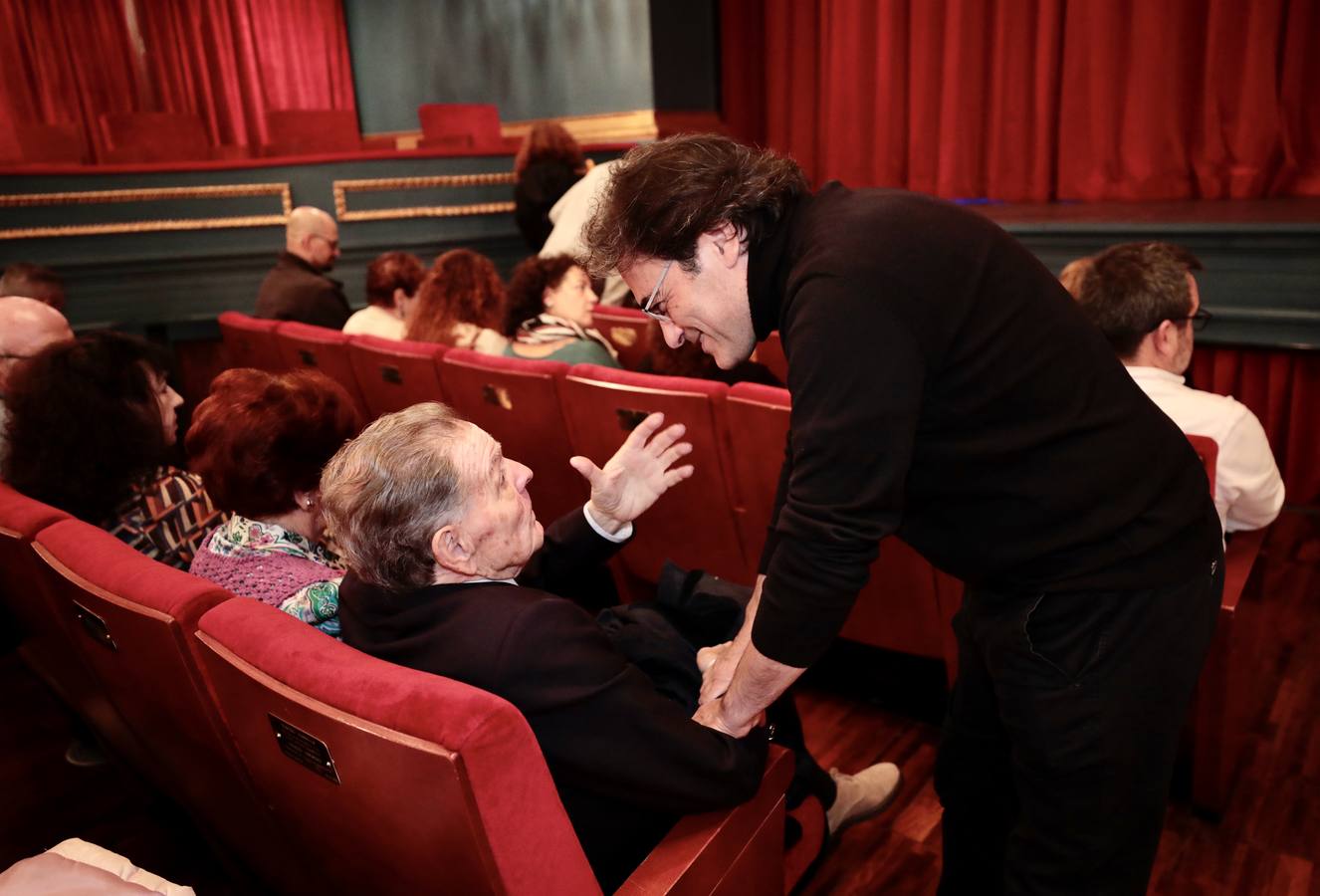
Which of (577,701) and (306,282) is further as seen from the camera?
(306,282)

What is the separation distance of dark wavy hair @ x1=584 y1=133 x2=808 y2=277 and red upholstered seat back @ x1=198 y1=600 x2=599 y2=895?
1.66 feet

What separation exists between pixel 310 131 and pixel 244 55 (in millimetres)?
3675

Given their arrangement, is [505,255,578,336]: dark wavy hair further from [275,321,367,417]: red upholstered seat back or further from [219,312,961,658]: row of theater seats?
[275,321,367,417]: red upholstered seat back

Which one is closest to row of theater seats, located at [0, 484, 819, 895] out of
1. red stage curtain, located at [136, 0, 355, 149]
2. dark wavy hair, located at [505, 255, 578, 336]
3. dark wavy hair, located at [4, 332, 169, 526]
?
dark wavy hair, located at [4, 332, 169, 526]

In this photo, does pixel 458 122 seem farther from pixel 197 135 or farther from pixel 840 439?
pixel 840 439

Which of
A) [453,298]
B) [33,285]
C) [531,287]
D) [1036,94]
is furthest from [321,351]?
[1036,94]

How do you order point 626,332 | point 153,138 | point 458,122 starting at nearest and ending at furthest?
point 626,332, point 153,138, point 458,122

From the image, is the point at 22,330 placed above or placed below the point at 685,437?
above

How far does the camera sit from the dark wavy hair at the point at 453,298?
308cm

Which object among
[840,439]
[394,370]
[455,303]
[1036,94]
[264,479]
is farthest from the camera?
[1036,94]

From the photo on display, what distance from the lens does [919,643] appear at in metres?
1.85

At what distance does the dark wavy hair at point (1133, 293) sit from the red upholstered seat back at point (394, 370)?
5.33 ft

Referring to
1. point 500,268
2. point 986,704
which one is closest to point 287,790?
point 986,704

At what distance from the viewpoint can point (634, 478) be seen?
4.90 ft
